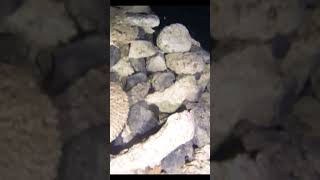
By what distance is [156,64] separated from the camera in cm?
129

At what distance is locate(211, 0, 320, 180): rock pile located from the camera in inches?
49.4

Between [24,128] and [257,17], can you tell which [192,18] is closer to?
[257,17]

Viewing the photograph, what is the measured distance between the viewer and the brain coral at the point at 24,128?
1.24 m

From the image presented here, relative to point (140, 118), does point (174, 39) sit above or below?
above

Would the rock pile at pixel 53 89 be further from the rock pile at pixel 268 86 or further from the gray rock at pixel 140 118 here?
the rock pile at pixel 268 86

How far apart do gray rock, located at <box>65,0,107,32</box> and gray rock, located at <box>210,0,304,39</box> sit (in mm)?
271

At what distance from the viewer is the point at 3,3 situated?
1.26 m

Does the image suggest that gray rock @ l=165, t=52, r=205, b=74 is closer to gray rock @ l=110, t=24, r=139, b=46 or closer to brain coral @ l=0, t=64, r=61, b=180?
gray rock @ l=110, t=24, r=139, b=46

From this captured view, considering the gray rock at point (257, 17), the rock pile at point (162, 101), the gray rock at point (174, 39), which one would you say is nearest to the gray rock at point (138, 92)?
the rock pile at point (162, 101)

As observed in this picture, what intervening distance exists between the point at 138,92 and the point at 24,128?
291mm

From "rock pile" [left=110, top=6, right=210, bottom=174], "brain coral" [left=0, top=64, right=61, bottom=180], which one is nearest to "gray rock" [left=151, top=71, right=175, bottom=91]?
"rock pile" [left=110, top=6, right=210, bottom=174]

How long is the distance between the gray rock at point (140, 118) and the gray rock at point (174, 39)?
151 millimetres

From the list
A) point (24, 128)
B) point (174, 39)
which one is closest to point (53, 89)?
point (24, 128)

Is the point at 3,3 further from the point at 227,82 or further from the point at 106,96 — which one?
the point at 227,82
